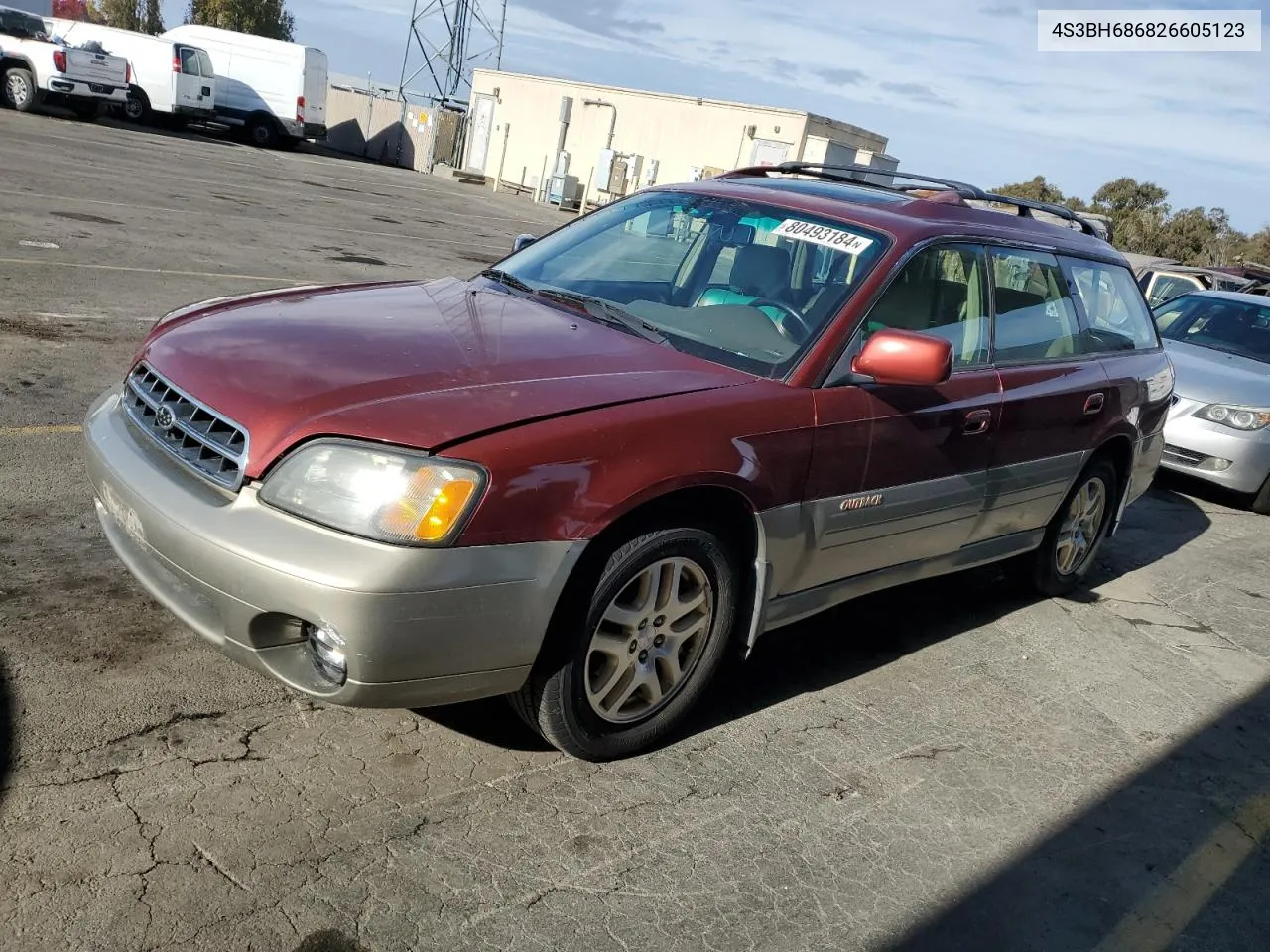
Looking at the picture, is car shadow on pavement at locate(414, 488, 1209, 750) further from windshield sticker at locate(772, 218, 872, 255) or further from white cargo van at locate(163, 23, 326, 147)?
white cargo van at locate(163, 23, 326, 147)

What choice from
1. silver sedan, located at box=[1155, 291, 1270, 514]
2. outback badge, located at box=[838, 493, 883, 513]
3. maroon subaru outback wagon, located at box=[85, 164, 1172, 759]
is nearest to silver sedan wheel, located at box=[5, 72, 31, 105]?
silver sedan, located at box=[1155, 291, 1270, 514]

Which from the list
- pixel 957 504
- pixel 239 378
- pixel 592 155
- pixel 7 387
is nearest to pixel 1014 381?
pixel 957 504

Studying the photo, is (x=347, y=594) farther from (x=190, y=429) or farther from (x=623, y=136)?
(x=623, y=136)

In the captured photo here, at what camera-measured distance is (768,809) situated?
3.35m

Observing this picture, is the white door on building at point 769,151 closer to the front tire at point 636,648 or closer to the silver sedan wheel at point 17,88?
the silver sedan wheel at point 17,88

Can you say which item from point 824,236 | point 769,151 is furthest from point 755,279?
point 769,151

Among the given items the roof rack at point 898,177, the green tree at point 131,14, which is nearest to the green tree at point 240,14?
the green tree at point 131,14

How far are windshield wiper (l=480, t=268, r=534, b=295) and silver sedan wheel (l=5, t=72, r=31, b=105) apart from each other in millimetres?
25628

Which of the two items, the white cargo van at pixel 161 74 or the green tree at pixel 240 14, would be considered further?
the green tree at pixel 240 14

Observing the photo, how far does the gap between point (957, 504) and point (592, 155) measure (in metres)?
33.0

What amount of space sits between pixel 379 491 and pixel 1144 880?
2.52 m

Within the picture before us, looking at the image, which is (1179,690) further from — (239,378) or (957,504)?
(239,378)

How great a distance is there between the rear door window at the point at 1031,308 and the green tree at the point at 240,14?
55804 millimetres

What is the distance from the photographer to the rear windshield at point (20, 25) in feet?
84.2
